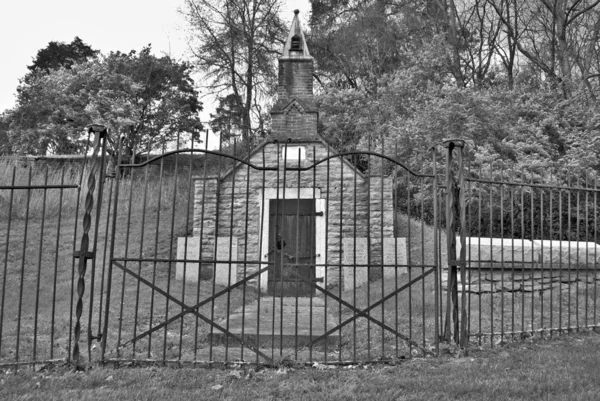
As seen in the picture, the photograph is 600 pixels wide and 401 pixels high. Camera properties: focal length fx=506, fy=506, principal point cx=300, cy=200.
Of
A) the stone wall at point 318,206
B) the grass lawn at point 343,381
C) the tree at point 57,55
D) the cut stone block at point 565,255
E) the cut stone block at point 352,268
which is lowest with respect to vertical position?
the grass lawn at point 343,381

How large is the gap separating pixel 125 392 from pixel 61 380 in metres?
0.72

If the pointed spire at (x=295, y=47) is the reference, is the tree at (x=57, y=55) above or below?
above

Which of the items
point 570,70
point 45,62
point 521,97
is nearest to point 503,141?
point 521,97

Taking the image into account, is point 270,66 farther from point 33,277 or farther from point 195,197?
point 33,277

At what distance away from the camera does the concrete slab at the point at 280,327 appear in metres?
4.74

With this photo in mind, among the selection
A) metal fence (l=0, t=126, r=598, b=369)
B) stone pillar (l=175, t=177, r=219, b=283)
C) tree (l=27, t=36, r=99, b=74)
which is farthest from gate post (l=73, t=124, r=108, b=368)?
tree (l=27, t=36, r=99, b=74)

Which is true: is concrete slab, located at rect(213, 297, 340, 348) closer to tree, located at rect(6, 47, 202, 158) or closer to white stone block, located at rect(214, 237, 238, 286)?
white stone block, located at rect(214, 237, 238, 286)

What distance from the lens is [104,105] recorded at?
21.8m

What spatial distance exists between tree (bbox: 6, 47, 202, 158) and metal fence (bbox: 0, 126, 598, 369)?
527 cm

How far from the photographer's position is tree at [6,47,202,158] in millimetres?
21078

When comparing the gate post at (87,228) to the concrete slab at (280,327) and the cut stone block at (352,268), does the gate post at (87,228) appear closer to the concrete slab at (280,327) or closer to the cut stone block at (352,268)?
the concrete slab at (280,327)

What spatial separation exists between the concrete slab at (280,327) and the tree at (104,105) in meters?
13.9

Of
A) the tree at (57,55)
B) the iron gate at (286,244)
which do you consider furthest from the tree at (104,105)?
the iron gate at (286,244)

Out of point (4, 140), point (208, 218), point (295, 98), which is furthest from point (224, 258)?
point (4, 140)
